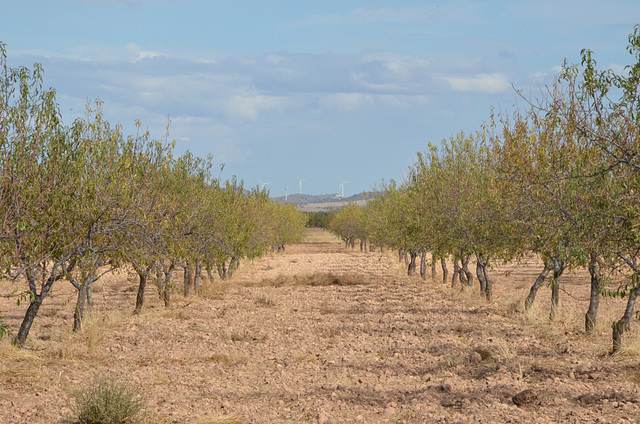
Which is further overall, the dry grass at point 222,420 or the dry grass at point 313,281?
the dry grass at point 313,281

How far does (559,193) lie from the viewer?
13852 millimetres

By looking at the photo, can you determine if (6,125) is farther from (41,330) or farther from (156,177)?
(41,330)

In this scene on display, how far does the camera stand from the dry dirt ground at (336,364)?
10.9 meters

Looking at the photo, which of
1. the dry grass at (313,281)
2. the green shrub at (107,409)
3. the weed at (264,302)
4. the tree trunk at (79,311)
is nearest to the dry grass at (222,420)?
the green shrub at (107,409)

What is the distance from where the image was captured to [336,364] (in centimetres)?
1503

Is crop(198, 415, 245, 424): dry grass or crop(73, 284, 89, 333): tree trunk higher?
crop(73, 284, 89, 333): tree trunk

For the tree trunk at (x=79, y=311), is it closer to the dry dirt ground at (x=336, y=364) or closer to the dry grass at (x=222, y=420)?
the dry dirt ground at (x=336, y=364)

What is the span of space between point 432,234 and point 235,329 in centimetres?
1083

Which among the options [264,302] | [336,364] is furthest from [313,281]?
[336,364]

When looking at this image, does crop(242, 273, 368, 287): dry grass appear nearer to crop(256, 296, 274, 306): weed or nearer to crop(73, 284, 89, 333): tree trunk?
crop(256, 296, 274, 306): weed

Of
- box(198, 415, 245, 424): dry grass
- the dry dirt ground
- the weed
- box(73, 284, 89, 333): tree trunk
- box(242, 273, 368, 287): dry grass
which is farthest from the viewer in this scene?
box(242, 273, 368, 287): dry grass

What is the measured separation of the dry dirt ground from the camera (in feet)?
35.6

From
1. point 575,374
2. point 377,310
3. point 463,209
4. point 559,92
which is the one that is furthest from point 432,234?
point 575,374

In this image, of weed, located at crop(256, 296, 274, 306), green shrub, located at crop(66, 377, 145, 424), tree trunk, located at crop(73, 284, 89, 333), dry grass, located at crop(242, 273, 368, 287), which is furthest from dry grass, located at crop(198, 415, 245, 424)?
dry grass, located at crop(242, 273, 368, 287)
